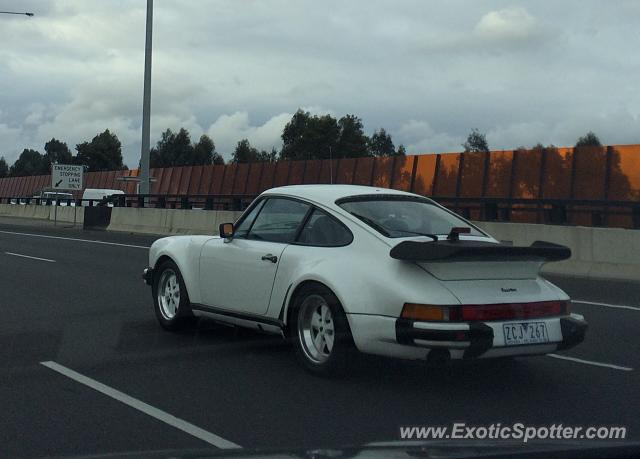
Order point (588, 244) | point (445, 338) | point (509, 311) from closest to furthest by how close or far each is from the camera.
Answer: point (445, 338) < point (509, 311) < point (588, 244)

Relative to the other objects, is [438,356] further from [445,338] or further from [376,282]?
[376,282]

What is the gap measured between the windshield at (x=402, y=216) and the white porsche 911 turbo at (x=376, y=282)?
1 cm

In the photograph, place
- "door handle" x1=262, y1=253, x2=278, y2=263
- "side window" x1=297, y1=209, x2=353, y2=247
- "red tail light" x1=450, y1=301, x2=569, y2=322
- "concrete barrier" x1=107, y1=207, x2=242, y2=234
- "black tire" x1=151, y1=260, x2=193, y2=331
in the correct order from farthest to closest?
Answer: "concrete barrier" x1=107, y1=207, x2=242, y2=234
"black tire" x1=151, y1=260, x2=193, y2=331
"door handle" x1=262, y1=253, x2=278, y2=263
"side window" x1=297, y1=209, x2=353, y2=247
"red tail light" x1=450, y1=301, x2=569, y2=322

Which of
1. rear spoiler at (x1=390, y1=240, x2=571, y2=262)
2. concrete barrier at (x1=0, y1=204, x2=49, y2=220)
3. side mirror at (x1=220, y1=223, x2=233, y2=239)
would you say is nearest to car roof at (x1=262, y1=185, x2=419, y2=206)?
side mirror at (x1=220, y1=223, x2=233, y2=239)

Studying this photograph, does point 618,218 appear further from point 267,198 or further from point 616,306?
point 267,198

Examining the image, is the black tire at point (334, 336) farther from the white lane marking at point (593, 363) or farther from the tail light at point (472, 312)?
the white lane marking at point (593, 363)

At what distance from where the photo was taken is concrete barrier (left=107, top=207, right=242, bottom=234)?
24.7 metres

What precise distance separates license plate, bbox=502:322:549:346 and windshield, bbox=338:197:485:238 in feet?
3.61

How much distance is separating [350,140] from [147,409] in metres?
86.7

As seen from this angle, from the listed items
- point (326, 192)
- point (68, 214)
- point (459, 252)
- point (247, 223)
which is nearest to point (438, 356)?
point (459, 252)

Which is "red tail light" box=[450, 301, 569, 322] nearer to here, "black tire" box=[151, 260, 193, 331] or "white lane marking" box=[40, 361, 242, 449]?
"white lane marking" box=[40, 361, 242, 449]

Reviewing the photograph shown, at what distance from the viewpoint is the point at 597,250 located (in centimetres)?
1500

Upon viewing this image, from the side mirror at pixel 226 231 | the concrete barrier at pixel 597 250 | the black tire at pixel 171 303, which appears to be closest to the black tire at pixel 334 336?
the side mirror at pixel 226 231

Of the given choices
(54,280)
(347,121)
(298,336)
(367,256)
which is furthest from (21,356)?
(347,121)
